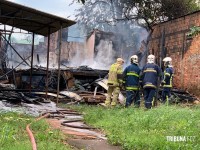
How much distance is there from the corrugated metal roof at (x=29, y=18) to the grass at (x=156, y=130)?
552 cm

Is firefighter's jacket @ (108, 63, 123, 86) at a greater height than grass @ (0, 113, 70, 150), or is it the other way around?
firefighter's jacket @ (108, 63, 123, 86)

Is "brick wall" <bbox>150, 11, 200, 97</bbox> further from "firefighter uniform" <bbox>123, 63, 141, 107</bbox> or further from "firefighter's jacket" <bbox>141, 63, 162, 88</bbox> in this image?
"firefighter's jacket" <bbox>141, 63, 162, 88</bbox>

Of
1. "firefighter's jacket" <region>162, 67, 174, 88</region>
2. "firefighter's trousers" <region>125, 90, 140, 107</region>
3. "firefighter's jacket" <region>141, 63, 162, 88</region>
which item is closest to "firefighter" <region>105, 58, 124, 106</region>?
"firefighter's trousers" <region>125, 90, 140, 107</region>

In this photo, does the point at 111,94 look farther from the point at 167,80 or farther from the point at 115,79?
the point at 167,80

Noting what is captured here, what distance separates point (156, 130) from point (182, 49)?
40.7 ft

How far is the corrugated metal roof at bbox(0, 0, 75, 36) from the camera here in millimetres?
13539

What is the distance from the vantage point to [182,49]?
1911 cm

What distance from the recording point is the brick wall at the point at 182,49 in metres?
17.8

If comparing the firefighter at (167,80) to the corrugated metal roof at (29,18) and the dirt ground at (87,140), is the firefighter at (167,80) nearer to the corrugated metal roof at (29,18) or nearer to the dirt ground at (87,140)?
the corrugated metal roof at (29,18)

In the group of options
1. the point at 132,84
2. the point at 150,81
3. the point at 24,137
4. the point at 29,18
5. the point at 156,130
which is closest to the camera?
the point at 24,137

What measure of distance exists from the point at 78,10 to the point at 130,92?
897 inches

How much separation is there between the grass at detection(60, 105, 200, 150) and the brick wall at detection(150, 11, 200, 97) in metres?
8.81

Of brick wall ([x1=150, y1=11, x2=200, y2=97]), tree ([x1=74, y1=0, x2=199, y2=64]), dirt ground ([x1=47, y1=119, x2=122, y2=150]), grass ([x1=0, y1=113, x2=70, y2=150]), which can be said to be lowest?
dirt ground ([x1=47, y1=119, x2=122, y2=150])

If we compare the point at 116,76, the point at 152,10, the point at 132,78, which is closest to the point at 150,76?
the point at 132,78
